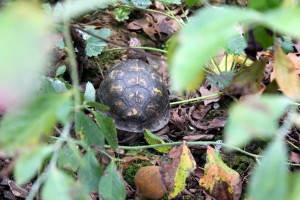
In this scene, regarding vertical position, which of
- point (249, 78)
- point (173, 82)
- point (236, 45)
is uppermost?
point (173, 82)

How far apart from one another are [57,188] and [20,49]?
0.61 feet

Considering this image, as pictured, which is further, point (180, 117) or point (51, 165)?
point (180, 117)

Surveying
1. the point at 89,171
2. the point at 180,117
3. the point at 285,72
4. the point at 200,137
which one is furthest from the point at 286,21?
the point at 180,117

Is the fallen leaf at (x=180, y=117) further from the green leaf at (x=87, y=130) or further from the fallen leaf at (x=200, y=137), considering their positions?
the green leaf at (x=87, y=130)

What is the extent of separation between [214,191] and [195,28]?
2.94 feet

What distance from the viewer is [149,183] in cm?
155

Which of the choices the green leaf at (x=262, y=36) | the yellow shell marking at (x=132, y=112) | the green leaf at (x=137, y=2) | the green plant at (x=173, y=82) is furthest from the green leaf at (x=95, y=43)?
the green plant at (x=173, y=82)

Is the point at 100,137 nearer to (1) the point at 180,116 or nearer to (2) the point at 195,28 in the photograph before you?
(2) the point at 195,28

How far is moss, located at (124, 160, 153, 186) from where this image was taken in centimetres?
171

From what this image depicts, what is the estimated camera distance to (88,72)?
2309 millimetres

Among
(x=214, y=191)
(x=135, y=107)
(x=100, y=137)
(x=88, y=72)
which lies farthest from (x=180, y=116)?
(x=100, y=137)

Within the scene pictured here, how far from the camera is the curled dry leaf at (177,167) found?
1132 millimetres

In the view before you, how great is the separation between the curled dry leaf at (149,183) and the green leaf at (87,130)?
748mm

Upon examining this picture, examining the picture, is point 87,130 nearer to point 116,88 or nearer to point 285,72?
point 285,72
